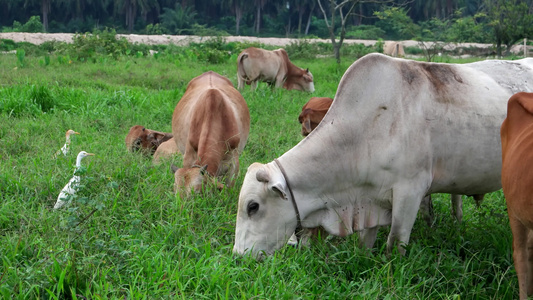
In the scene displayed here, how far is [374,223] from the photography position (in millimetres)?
3902

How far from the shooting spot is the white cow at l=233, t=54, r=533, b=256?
12.2 feet

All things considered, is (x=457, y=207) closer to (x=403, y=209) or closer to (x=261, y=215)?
(x=403, y=209)

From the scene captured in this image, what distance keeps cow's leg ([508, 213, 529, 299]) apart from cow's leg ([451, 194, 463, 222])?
139cm

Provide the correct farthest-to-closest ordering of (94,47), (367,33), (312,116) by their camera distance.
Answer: (367,33)
(94,47)
(312,116)

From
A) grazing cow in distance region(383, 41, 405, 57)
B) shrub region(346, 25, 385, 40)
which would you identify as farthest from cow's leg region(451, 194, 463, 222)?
shrub region(346, 25, 385, 40)

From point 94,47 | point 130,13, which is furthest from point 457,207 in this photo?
point 130,13

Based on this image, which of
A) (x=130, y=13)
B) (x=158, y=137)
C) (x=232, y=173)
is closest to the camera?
(x=232, y=173)

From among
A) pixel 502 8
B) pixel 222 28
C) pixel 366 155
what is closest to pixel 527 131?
pixel 366 155

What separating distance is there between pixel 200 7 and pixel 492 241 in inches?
1914

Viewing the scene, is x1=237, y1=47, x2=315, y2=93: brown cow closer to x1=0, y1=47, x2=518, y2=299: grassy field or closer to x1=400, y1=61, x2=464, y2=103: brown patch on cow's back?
x1=0, y1=47, x2=518, y2=299: grassy field

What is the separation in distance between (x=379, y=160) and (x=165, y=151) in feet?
11.3

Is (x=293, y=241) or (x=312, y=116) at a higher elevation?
(x=312, y=116)

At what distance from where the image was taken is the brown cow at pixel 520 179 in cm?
280

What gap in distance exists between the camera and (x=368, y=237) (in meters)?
3.99
